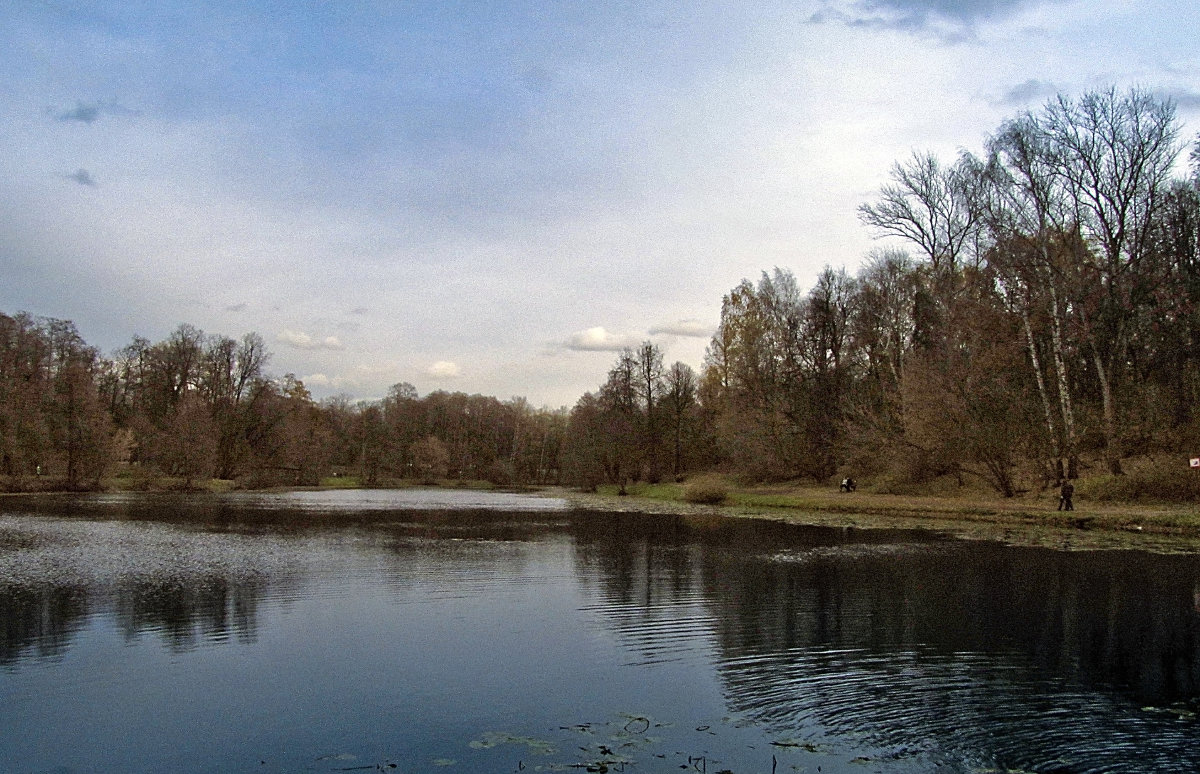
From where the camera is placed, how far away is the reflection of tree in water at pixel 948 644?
812cm

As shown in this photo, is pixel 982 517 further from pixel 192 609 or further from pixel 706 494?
pixel 192 609

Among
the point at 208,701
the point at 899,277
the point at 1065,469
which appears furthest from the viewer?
the point at 899,277

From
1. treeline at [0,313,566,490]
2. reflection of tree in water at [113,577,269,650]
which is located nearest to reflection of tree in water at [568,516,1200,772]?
reflection of tree in water at [113,577,269,650]

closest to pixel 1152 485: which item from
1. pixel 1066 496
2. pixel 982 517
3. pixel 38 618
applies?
pixel 1066 496

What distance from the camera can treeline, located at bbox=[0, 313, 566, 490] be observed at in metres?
55.0

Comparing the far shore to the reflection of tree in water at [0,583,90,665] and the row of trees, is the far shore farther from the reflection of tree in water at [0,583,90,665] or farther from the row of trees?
the reflection of tree in water at [0,583,90,665]

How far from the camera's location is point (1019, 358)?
39.5m

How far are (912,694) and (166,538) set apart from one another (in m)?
23.8

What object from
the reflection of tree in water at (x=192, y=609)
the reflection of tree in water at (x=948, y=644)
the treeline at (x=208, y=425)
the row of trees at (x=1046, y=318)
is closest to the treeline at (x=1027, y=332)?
the row of trees at (x=1046, y=318)

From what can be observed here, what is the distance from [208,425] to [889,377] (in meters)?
48.9

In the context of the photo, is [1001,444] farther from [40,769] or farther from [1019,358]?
[40,769]

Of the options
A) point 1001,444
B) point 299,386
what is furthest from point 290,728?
point 299,386

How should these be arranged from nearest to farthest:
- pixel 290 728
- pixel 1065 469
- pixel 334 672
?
1. pixel 290 728
2. pixel 334 672
3. pixel 1065 469

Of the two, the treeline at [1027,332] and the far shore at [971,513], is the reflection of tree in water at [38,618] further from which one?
the treeline at [1027,332]
